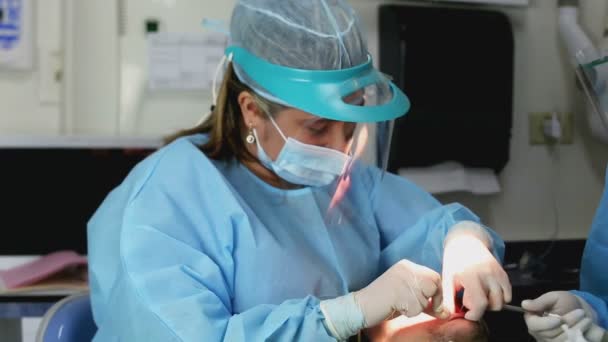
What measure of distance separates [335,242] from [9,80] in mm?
1536

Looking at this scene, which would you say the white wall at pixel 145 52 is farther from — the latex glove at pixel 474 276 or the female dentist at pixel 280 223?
the latex glove at pixel 474 276

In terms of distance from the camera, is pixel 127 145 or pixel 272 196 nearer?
pixel 272 196

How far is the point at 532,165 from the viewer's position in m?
2.38

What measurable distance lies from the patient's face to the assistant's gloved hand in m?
0.05

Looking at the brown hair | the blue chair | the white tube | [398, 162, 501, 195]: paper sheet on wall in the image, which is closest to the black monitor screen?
the blue chair

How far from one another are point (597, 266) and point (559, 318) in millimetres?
272

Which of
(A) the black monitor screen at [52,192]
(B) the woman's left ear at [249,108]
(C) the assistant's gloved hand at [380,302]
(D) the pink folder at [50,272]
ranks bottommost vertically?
(D) the pink folder at [50,272]

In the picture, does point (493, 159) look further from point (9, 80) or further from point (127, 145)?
point (9, 80)

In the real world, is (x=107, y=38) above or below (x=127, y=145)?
above

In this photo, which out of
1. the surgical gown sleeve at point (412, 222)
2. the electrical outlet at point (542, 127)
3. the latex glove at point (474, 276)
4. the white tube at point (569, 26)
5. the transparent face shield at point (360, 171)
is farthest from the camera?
the electrical outlet at point (542, 127)

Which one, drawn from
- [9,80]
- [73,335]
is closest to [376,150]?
[73,335]

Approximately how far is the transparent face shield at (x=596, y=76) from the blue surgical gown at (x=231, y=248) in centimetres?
38

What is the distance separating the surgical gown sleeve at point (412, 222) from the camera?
4.41 ft

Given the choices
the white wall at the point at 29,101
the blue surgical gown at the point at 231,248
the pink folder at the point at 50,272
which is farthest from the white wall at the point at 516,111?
the blue surgical gown at the point at 231,248
